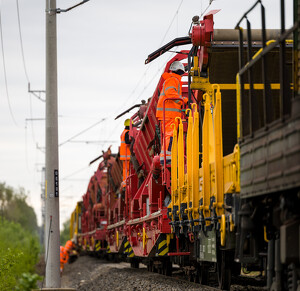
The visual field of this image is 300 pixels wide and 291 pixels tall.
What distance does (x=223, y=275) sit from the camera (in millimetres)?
10570

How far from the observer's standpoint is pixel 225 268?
10.5 m

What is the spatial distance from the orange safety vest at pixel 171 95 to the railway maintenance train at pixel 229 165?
0.88 ft

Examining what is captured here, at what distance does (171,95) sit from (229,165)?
194 inches

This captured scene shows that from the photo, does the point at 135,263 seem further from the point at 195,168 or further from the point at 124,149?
the point at 195,168

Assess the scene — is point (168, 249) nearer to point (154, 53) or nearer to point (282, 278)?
point (154, 53)

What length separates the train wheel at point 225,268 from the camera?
10.3m

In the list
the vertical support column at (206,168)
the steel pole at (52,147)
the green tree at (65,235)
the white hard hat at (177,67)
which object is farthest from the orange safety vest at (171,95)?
the green tree at (65,235)

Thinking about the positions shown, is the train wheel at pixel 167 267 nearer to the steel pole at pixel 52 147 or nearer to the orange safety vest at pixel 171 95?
the orange safety vest at pixel 171 95

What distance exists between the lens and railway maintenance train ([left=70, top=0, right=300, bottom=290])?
20.0 ft

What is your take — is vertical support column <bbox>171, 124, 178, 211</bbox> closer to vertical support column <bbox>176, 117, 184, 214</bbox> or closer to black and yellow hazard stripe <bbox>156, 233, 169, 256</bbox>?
vertical support column <bbox>176, 117, 184, 214</bbox>

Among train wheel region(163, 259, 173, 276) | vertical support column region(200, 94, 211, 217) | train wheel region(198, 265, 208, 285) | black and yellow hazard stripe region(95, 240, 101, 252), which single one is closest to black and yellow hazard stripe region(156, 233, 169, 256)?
train wheel region(198, 265, 208, 285)

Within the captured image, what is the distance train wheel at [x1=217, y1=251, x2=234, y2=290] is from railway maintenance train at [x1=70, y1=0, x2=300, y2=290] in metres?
0.02

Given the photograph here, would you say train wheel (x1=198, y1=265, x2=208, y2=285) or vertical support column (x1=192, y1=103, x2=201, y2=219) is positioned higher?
vertical support column (x1=192, y1=103, x2=201, y2=219)

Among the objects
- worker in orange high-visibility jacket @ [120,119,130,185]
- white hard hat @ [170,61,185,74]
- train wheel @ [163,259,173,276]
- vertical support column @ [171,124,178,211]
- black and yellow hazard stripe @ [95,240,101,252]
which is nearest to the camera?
vertical support column @ [171,124,178,211]
